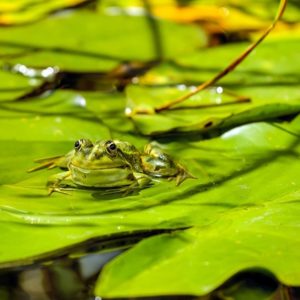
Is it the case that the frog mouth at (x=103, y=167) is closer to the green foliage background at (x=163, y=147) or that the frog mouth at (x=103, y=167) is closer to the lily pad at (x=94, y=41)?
the green foliage background at (x=163, y=147)

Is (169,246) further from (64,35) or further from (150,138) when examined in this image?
(64,35)

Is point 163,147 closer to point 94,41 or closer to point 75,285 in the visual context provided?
point 75,285

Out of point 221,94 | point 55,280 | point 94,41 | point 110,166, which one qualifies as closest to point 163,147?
point 110,166

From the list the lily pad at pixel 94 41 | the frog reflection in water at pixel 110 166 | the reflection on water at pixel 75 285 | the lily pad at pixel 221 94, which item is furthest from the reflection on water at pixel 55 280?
the lily pad at pixel 94 41

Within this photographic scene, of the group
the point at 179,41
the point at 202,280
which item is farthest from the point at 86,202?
the point at 179,41

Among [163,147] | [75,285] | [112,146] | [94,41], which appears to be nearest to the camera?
[75,285]

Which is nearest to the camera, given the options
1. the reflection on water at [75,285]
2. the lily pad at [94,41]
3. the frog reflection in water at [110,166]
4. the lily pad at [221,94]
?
the reflection on water at [75,285]

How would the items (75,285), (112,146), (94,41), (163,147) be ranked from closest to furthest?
(75,285) < (112,146) < (163,147) < (94,41)
